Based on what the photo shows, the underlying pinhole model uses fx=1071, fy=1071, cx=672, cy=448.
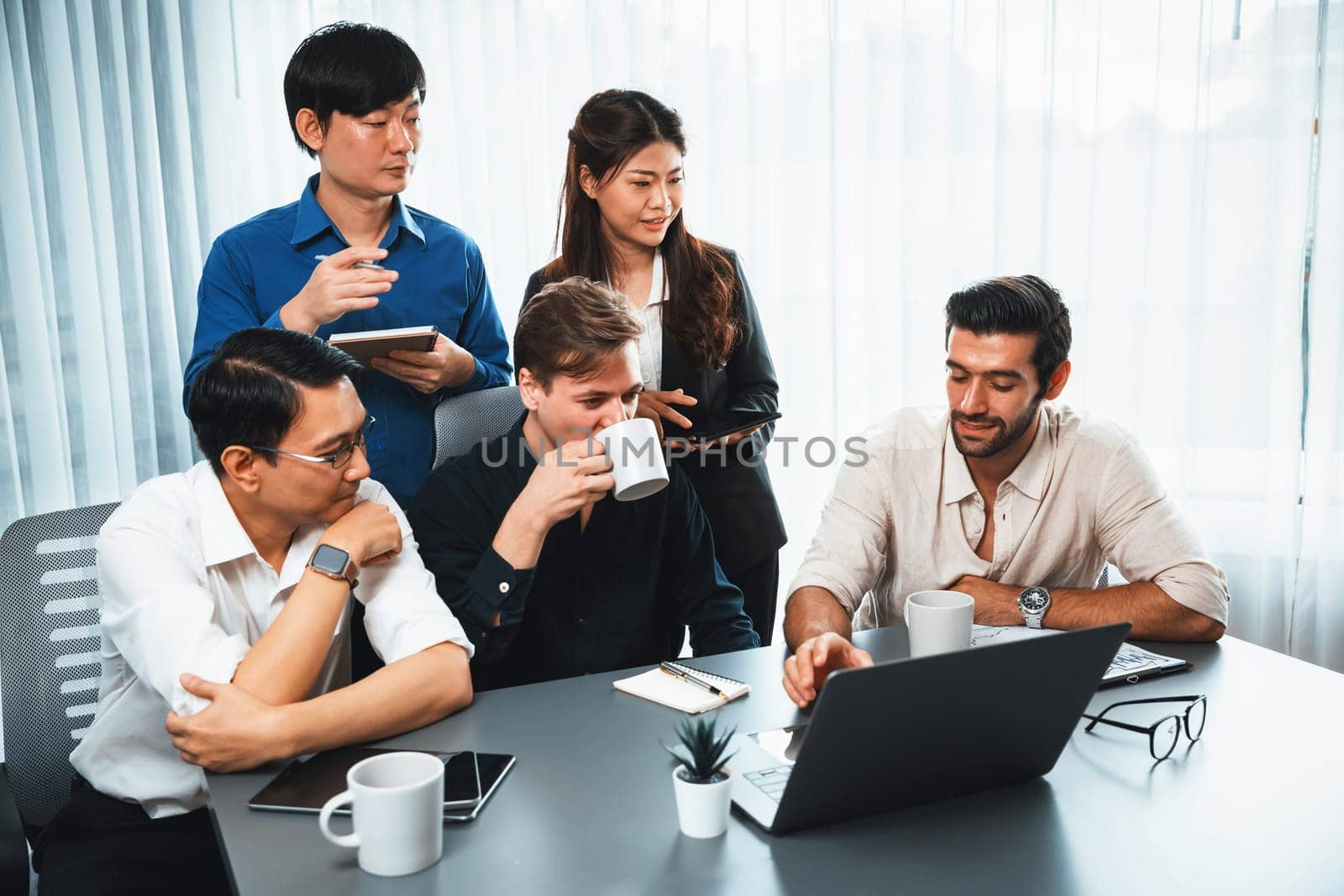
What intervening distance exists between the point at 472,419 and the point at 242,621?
60 cm

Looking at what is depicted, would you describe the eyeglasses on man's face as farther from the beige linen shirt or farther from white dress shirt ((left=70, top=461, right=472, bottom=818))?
the beige linen shirt

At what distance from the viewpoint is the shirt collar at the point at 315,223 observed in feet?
7.15

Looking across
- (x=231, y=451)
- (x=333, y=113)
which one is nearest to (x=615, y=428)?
(x=231, y=451)

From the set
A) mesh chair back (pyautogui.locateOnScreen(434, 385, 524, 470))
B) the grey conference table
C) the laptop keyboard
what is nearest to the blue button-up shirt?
mesh chair back (pyautogui.locateOnScreen(434, 385, 524, 470))

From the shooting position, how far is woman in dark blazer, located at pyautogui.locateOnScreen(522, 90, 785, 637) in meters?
2.32

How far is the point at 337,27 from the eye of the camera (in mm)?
2109

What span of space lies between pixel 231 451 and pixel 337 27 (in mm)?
997

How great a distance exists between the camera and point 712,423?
2.38m

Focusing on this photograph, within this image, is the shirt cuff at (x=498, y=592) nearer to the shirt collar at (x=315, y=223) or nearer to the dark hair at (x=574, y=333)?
the dark hair at (x=574, y=333)

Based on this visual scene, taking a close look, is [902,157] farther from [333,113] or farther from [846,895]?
[846,895]

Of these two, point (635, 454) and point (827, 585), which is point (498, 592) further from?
point (827, 585)

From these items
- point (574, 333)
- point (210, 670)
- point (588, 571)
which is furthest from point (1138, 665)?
point (210, 670)

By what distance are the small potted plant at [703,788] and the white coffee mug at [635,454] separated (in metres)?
0.58

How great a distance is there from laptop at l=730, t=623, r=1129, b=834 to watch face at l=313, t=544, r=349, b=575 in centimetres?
62
